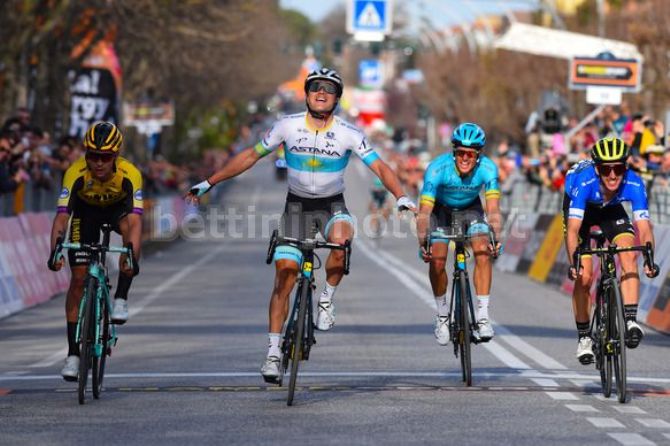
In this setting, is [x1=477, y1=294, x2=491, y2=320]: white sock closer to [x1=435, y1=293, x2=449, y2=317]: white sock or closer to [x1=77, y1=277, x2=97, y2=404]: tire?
[x1=435, y1=293, x2=449, y2=317]: white sock

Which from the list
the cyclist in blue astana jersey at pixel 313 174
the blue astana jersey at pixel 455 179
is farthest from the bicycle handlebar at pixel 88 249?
the blue astana jersey at pixel 455 179

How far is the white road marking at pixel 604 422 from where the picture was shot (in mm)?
10945

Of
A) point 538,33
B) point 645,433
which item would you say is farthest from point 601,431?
point 538,33

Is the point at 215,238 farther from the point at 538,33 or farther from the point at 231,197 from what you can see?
the point at 231,197

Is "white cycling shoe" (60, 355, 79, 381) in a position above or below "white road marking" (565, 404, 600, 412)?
above

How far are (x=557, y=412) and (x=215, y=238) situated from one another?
45.9 meters

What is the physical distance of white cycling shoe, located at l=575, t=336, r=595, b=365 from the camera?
1301cm

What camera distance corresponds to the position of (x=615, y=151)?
1252cm

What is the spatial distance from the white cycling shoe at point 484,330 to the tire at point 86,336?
283cm

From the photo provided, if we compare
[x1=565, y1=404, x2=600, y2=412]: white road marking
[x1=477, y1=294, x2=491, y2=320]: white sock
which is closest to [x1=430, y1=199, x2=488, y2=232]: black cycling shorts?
[x1=477, y1=294, x2=491, y2=320]: white sock

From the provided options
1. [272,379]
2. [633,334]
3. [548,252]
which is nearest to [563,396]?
[633,334]

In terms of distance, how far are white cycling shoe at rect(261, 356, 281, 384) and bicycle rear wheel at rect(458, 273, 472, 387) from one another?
143 cm

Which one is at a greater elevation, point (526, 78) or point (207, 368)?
point (526, 78)

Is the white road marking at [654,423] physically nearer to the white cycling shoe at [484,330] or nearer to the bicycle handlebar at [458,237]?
the white cycling shoe at [484,330]
